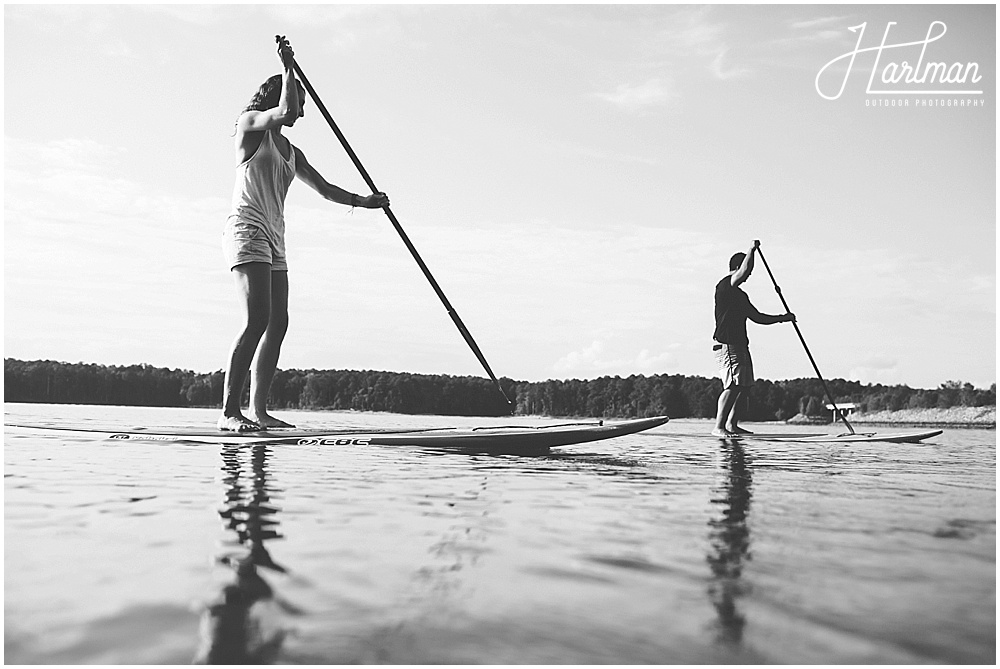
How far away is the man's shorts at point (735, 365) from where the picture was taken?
929 cm

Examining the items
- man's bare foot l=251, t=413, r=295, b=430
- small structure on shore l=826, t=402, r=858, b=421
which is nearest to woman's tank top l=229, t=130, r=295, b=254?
man's bare foot l=251, t=413, r=295, b=430

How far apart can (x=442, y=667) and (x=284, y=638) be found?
12.4 inches

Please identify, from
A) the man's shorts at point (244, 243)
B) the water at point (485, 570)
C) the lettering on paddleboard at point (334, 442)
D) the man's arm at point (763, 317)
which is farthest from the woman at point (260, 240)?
the man's arm at point (763, 317)

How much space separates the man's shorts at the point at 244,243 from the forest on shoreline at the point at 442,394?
26.1 metres

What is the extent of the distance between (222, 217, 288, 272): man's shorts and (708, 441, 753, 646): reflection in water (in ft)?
11.8

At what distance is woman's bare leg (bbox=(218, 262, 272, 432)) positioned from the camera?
5.83 m

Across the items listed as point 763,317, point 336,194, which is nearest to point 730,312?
point 763,317

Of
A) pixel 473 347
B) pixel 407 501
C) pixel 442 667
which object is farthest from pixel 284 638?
pixel 473 347

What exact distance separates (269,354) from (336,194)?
4.91ft

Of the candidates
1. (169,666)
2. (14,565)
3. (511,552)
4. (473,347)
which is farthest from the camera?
(473,347)

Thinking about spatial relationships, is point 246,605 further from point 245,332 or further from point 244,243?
point 244,243

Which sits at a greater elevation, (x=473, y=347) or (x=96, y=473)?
(x=473, y=347)

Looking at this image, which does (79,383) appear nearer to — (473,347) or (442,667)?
(473,347)

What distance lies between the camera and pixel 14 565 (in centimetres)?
205
